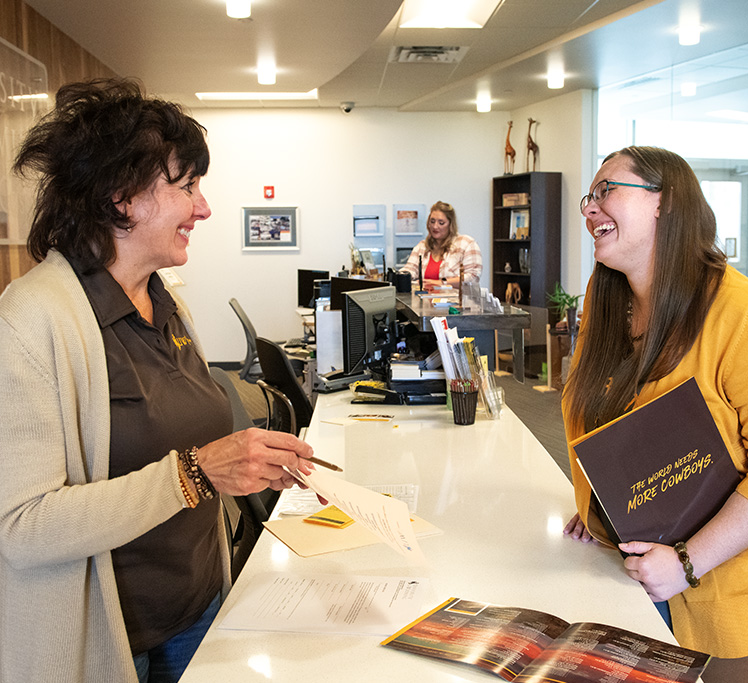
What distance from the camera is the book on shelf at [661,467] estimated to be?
4.65 ft

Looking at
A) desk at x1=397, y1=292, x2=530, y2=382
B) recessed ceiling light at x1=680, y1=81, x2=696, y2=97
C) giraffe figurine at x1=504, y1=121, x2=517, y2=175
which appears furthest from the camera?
giraffe figurine at x1=504, y1=121, x2=517, y2=175

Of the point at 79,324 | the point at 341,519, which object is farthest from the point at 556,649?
the point at 79,324

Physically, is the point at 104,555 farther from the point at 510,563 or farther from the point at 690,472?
the point at 690,472

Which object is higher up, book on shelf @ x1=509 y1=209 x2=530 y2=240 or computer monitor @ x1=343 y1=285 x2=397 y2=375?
book on shelf @ x1=509 y1=209 x2=530 y2=240

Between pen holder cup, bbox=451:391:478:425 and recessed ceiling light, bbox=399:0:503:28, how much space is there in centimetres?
396

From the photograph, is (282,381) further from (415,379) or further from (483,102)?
(483,102)

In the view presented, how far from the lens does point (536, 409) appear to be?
6801 millimetres

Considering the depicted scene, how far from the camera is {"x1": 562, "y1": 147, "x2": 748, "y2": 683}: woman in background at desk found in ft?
4.72

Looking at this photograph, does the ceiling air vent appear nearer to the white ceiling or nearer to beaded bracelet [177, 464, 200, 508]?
the white ceiling

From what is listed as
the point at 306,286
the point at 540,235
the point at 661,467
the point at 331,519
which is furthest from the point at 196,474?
the point at 540,235

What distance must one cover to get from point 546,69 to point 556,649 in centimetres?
696

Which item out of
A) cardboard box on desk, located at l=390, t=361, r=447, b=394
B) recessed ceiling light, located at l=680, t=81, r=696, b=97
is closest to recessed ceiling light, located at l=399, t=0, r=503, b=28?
recessed ceiling light, located at l=680, t=81, r=696, b=97

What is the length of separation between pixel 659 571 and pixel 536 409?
546 centimetres

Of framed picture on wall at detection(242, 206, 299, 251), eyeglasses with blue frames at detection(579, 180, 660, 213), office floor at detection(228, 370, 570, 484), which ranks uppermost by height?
framed picture on wall at detection(242, 206, 299, 251)
